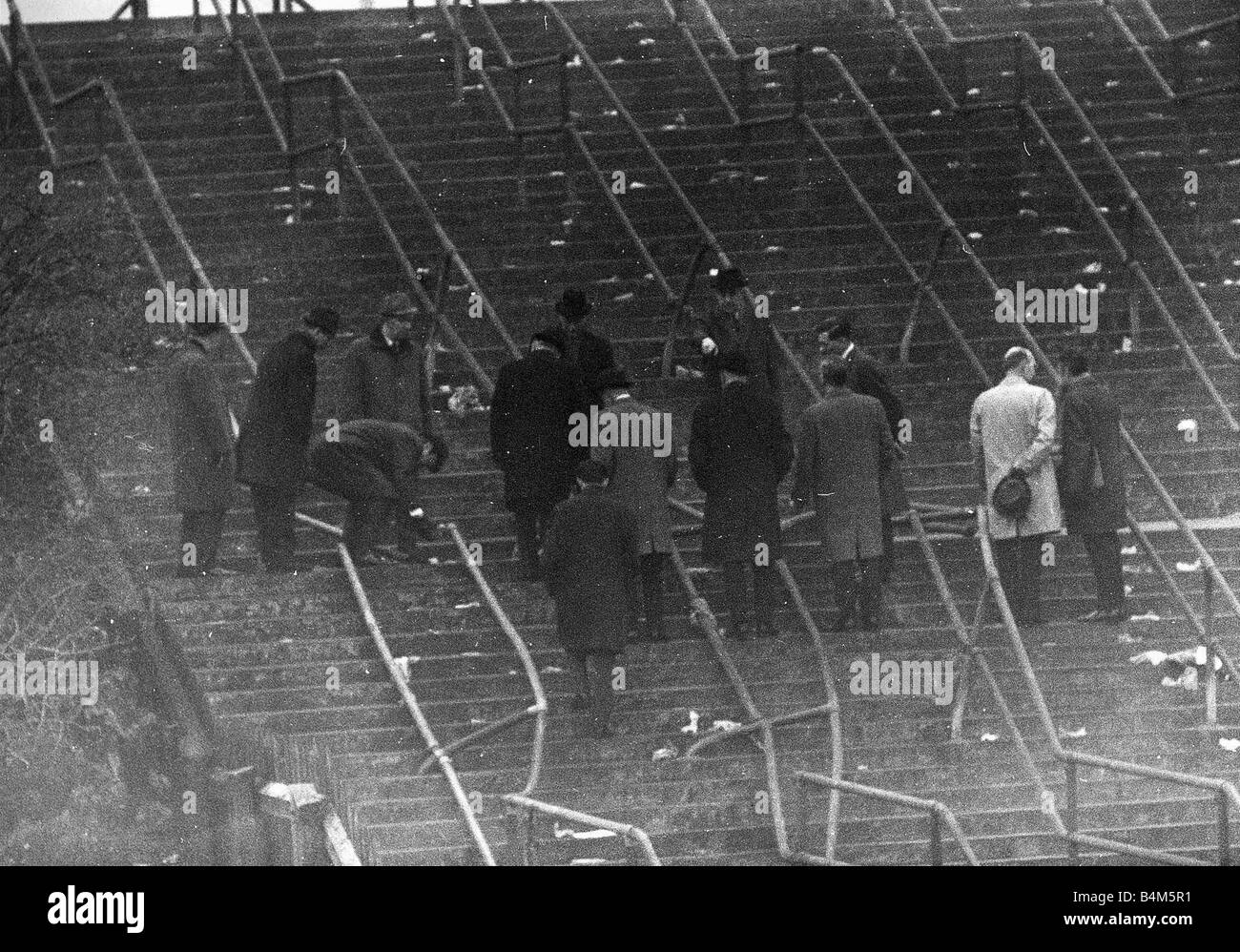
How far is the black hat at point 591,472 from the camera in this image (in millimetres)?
15461

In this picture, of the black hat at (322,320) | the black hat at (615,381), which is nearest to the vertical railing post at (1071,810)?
the black hat at (615,381)

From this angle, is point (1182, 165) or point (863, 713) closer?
→ point (863, 713)

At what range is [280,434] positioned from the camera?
1633cm

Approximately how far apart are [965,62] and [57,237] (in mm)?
6705

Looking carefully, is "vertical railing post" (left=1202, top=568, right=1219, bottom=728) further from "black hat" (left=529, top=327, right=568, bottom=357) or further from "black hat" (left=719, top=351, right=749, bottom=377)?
"black hat" (left=529, top=327, right=568, bottom=357)

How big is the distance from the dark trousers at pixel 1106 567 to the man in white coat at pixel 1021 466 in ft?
0.73

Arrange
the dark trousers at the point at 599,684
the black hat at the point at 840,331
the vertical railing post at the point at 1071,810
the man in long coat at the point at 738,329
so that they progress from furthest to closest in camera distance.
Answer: the man in long coat at the point at 738,329
the black hat at the point at 840,331
the dark trousers at the point at 599,684
the vertical railing post at the point at 1071,810

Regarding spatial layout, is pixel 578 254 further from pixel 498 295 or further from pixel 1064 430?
pixel 1064 430

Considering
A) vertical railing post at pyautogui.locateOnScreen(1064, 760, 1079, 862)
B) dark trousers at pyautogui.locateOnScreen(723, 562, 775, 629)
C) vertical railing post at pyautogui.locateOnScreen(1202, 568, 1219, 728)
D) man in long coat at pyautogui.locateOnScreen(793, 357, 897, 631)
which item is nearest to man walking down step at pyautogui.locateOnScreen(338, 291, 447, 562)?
dark trousers at pyautogui.locateOnScreen(723, 562, 775, 629)

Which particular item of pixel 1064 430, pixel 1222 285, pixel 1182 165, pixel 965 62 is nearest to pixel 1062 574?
pixel 1064 430

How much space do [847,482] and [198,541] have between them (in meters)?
3.36

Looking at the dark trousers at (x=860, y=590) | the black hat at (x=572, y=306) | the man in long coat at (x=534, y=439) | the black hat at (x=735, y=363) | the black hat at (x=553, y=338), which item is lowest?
the dark trousers at (x=860, y=590)

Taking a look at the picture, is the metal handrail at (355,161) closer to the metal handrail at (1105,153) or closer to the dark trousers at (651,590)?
the dark trousers at (651,590)

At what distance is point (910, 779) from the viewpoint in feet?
49.0
